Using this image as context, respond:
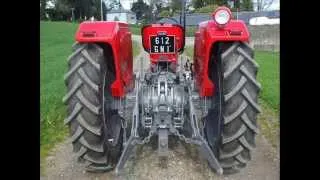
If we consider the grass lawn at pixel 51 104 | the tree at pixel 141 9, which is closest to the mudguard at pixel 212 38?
the tree at pixel 141 9

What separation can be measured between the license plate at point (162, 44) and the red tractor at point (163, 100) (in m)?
0.06

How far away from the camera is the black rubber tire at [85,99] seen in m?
4.95

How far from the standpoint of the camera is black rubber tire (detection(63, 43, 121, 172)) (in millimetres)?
4949

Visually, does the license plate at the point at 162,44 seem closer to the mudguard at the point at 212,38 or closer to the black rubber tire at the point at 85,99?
the mudguard at the point at 212,38

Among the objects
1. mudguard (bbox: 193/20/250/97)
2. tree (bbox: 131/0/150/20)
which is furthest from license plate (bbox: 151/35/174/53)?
mudguard (bbox: 193/20/250/97)

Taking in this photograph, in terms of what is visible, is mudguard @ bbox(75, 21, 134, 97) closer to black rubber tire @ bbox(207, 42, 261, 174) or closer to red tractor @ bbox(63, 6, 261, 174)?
red tractor @ bbox(63, 6, 261, 174)

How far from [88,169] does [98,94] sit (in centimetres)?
97

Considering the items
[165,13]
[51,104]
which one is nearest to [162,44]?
[165,13]

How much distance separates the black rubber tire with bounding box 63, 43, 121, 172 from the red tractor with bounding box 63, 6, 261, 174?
0.03ft

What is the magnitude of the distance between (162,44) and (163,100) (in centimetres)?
102
